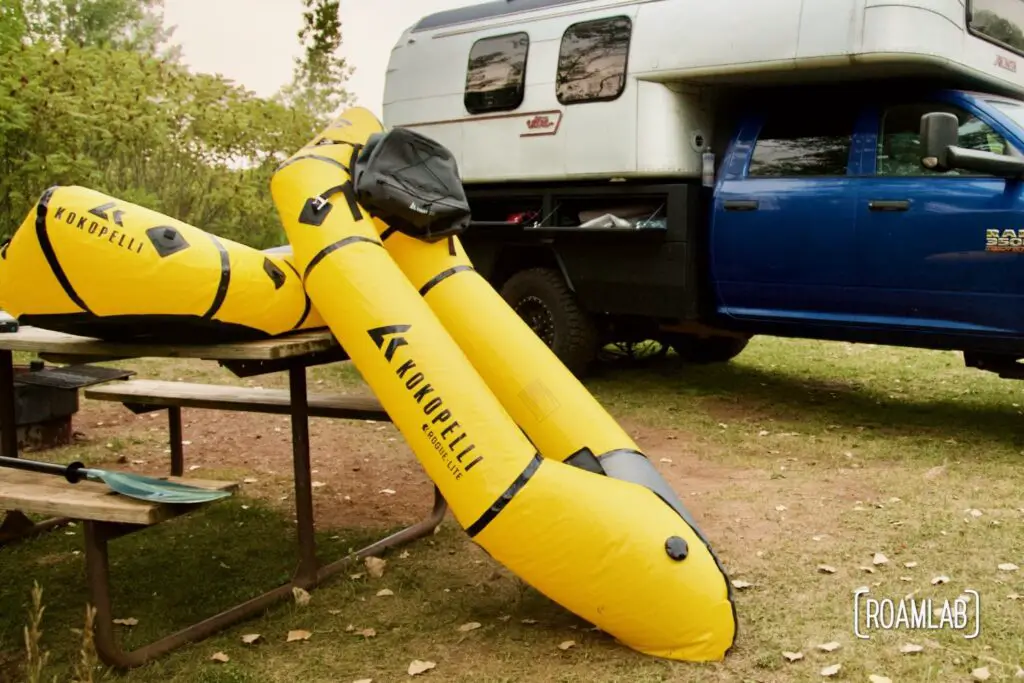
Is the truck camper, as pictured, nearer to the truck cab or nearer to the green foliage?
the truck cab

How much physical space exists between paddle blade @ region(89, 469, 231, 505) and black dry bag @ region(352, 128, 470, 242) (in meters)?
1.18

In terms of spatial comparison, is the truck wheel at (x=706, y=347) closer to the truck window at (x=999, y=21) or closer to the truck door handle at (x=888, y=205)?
the truck door handle at (x=888, y=205)

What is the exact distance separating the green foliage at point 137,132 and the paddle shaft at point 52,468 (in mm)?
6771

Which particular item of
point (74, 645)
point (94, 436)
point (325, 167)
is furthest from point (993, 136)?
point (94, 436)

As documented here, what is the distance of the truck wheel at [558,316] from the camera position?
7.38 m

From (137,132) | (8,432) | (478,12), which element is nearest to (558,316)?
(478,12)

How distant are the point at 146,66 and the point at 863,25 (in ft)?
30.7

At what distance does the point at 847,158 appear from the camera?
6.19m

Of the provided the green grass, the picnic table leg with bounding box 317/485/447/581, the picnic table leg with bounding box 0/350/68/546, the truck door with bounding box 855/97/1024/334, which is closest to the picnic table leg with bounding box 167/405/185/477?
the green grass

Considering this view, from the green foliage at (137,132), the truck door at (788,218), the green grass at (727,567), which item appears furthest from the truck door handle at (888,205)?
the green foliage at (137,132)

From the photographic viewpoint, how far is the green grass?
3.15 metres

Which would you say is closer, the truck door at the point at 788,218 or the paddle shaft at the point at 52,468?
the paddle shaft at the point at 52,468

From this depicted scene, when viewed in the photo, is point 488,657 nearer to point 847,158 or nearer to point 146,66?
point 847,158

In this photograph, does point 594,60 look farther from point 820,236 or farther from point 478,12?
point 820,236
